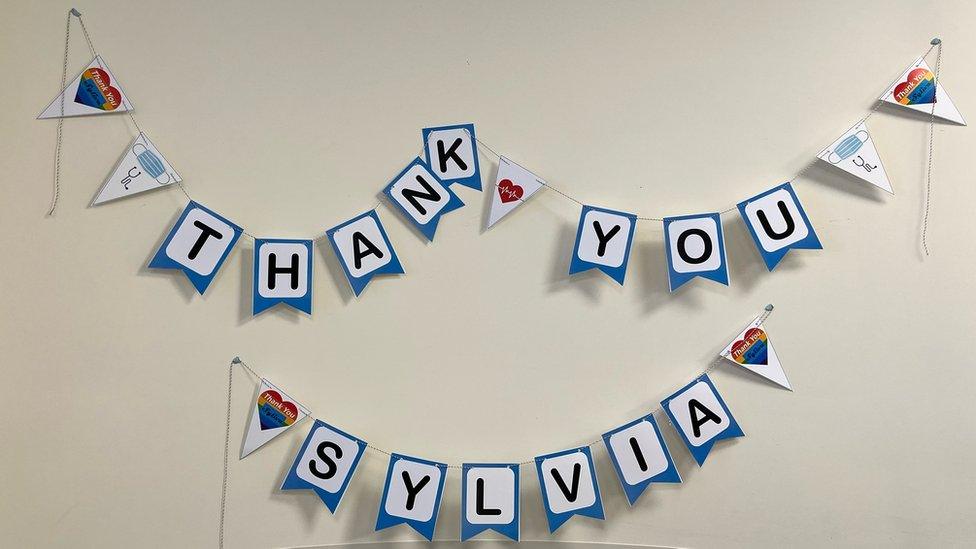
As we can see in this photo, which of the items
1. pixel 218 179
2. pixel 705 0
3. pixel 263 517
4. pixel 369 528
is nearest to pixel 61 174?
pixel 218 179

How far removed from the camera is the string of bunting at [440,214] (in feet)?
5.91

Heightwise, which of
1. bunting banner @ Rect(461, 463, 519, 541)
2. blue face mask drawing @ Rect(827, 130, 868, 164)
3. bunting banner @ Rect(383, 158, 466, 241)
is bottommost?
bunting banner @ Rect(461, 463, 519, 541)

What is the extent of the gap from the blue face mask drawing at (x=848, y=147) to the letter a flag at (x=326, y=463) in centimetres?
134

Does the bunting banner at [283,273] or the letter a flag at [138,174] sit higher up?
the letter a flag at [138,174]

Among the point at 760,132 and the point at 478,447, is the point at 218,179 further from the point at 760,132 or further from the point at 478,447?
the point at 760,132

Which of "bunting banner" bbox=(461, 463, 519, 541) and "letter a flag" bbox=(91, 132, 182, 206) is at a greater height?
"letter a flag" bbox=(91, 132, 182, 206)

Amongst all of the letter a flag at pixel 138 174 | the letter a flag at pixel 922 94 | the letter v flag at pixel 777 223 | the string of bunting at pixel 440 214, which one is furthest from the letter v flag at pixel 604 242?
the letter a flag at pixel 138 174

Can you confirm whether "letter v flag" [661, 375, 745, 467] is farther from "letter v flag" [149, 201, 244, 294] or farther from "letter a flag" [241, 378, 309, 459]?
"letter v flag" [149, 201, 244, 294]

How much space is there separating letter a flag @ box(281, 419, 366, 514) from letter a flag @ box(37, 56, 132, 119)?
97 centimetres

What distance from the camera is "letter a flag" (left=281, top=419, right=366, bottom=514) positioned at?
182 centimetres

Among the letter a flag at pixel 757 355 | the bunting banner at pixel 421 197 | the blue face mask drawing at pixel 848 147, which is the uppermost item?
the blue face mask drawing at pixel 848 147

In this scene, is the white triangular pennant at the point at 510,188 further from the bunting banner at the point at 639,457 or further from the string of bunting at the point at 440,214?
the bunting banner at the point at 639,457

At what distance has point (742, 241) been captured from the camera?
1852 mm

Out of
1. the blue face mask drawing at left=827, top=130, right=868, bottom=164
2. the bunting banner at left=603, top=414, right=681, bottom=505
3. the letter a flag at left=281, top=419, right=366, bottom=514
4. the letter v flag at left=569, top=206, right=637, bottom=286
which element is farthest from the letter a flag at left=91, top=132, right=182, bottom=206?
the blue face mask drawing at left=827, top=130, right=868, bottom=164
